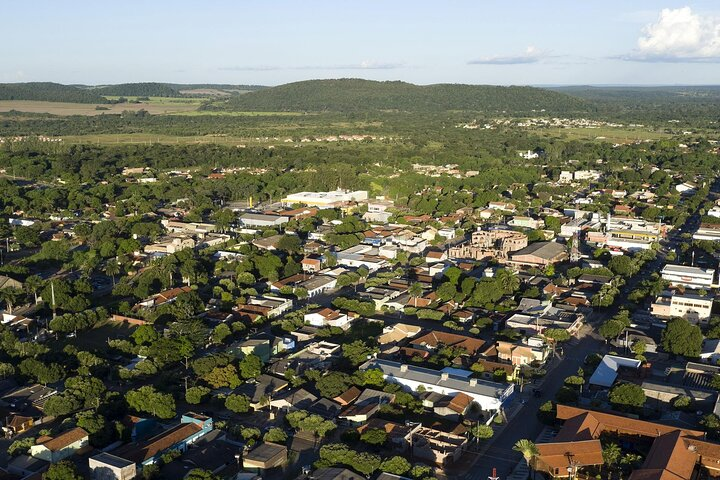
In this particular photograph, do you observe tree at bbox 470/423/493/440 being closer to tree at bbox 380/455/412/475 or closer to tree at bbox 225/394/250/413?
tree at bbox 380/455/412/475

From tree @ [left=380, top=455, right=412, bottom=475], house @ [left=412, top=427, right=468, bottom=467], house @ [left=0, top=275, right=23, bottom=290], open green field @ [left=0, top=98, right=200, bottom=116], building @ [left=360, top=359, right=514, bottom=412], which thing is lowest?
house @ [left=412, top=427, right=468, bottom=467]

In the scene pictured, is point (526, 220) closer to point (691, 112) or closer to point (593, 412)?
point (593, 412)

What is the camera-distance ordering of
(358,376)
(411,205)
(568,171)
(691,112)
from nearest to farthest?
1. (358,376)
2. (411,205)
3. (568,171)
4. (691,112)

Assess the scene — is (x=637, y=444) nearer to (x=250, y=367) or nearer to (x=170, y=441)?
(x=250, y=367)

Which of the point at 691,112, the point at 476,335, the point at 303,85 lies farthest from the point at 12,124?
the point at 691,112

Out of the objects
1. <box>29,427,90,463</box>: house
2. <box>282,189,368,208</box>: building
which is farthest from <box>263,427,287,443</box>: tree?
<box>282,189,368,208</box>: building

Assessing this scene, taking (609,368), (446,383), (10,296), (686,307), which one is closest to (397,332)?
(446,383)
